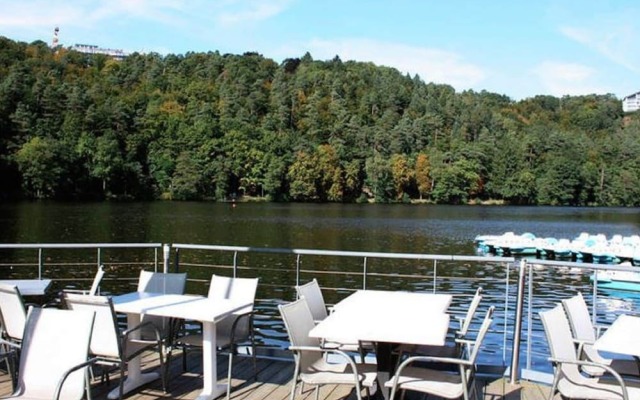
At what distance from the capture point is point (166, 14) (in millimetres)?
11484

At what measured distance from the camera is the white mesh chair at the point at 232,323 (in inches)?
194

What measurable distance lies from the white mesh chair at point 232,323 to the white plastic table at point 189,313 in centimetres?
13

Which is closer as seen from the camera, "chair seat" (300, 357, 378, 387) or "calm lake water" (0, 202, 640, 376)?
"chair seat" (300, 357, 378, 387)

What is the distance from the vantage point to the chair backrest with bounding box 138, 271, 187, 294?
5516 millimetres

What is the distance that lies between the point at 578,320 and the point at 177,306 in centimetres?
286

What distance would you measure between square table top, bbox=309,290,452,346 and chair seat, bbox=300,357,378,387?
0.27 m

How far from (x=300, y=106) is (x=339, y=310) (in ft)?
351

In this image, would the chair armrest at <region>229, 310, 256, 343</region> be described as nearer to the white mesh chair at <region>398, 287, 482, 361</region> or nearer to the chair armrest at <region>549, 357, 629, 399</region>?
the white mesh chair at <region>398, 287, 482, 361</region>

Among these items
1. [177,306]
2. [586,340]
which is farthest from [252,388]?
[586,340]

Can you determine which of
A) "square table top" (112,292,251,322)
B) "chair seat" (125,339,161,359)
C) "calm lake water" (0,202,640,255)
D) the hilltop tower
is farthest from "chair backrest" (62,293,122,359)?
the hilltop tower

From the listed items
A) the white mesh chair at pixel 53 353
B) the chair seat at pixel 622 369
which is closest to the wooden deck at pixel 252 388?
the chair seat at pixel 622 369

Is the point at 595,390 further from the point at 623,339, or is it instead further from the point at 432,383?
the point at 432,383

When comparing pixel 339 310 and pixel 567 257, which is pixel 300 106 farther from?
pixel 339 310

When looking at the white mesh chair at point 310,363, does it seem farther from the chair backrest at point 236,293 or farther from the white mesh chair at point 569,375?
the white mesh chair at point 569,375
